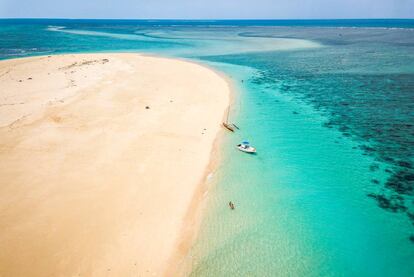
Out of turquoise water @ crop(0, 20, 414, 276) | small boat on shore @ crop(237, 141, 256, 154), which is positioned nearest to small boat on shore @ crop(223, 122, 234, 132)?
turquoise water @ crop(0, 20, 414, 276)

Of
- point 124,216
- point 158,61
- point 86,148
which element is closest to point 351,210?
point 124,216

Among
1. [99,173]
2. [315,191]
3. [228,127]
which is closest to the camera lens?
[315,191]

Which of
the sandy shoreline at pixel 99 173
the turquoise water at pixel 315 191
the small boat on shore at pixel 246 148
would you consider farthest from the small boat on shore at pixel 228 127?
the small boat on shore at pixel 246 148

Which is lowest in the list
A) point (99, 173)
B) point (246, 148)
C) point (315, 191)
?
point (99, 173)

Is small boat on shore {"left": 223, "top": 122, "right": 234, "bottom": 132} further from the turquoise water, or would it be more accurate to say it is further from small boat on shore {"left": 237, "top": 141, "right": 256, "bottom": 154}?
small boat on shore {"left": 237, "top": 141, "right": 256, "bottom": 154}

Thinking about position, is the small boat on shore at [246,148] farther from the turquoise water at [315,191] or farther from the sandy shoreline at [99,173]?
the sandy shoreline at [99,173]

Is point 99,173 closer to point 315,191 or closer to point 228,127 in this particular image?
point 228,127

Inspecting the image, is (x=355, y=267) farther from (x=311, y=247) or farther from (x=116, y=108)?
(x=116, y=108)

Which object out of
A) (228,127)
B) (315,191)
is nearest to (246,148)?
(228,127)
